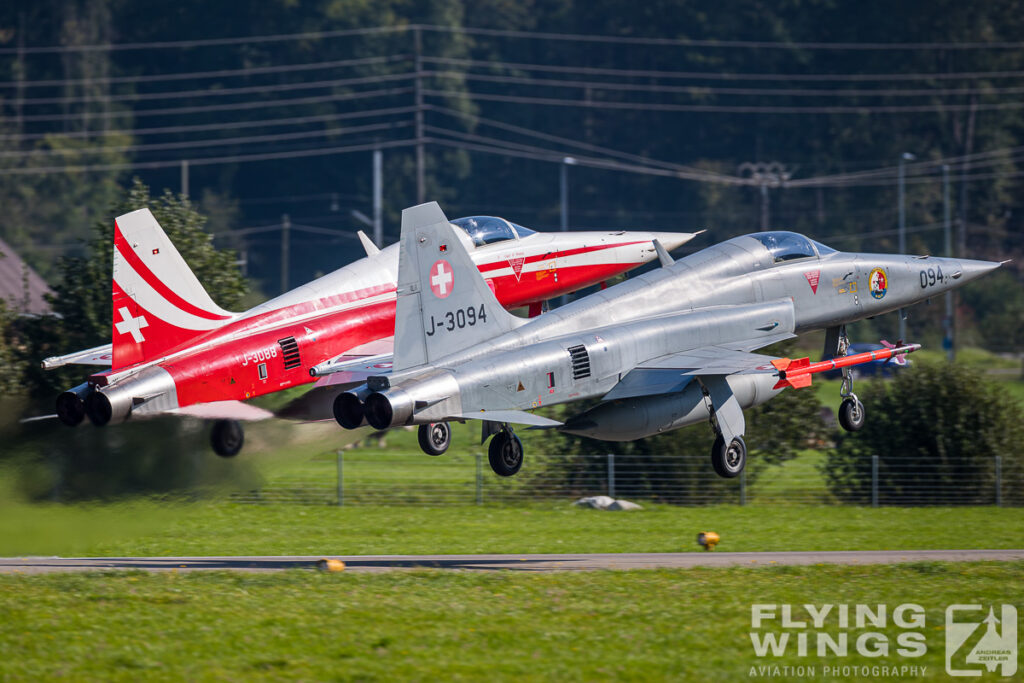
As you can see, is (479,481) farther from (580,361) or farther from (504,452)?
(580,361)

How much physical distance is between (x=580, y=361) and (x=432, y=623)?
6301mm

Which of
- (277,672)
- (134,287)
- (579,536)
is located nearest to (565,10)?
(579,536)

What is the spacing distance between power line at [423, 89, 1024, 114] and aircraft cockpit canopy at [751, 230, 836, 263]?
82.3 metres

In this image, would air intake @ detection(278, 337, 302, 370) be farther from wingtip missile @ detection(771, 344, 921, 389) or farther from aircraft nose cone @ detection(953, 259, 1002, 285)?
aircraft nose cone @ detection(953, 259, 1002, 285)

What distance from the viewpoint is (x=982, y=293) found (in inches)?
4087

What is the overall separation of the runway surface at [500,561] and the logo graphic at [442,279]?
Answer: 6.31m

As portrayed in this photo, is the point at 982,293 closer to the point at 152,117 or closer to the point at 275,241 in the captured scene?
the point at 275,241

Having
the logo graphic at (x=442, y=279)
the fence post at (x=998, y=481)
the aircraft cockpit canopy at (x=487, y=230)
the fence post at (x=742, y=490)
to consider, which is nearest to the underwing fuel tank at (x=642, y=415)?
the logo graphic at (x=442, y=279)

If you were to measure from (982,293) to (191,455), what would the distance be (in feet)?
283

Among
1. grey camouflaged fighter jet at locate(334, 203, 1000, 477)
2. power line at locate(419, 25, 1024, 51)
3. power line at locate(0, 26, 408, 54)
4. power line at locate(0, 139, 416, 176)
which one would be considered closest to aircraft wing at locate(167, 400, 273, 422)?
grey camouflaged fighter jet at locate(334, 203, 1000, 477)

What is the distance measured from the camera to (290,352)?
27.5 m

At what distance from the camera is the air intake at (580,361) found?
25.4 m

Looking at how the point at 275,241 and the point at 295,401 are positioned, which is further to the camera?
the point at 275,241

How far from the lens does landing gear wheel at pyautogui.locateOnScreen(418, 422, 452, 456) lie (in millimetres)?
25109
